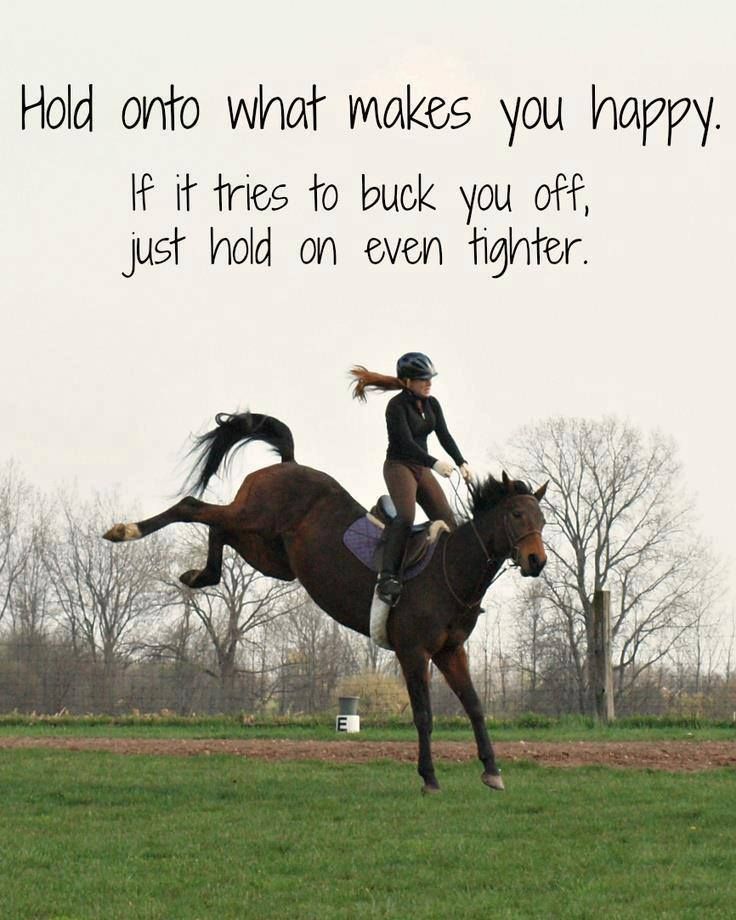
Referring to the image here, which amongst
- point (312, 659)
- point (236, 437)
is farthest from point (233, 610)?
point (236, 437)

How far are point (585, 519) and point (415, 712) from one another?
4141 cm

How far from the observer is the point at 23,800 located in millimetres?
11820

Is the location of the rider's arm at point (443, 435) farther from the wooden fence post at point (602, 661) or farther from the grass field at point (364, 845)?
the wooden fence post at point (602, 661)

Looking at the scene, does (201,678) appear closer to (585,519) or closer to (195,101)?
(585,519)

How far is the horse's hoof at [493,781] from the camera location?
12047mm

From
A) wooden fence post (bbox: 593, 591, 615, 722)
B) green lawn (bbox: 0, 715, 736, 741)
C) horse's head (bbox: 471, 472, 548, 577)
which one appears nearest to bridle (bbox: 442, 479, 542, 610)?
horse's head (bbox: 471, 472, 548, 577)

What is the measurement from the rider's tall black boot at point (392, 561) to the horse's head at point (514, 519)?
689mm

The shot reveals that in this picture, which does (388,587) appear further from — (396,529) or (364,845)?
(364,845)

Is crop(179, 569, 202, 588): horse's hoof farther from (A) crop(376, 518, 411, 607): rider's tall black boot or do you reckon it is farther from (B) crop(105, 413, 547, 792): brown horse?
(A) crop(376, 518, 411, 607): rider's tall black boot

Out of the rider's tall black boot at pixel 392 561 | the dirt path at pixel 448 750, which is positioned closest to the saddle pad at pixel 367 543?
the rider's tall black boot at pixel 392 561

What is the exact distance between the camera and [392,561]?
1238cm

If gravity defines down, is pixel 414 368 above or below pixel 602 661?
above

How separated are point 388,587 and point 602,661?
1108cm

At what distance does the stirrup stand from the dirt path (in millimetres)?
3162
